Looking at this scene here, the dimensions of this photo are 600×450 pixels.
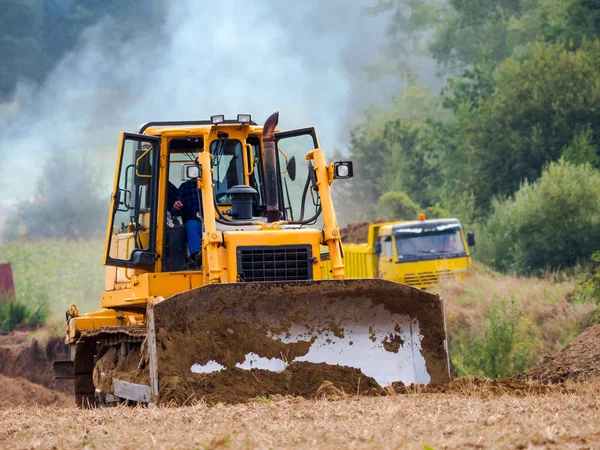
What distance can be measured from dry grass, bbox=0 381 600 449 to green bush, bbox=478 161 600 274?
1865 cm

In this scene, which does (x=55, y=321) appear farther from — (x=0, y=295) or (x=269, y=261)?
(x=269, y=261)

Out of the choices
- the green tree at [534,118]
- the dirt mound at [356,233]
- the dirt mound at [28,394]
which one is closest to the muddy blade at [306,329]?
the dirt mound at [28,394]

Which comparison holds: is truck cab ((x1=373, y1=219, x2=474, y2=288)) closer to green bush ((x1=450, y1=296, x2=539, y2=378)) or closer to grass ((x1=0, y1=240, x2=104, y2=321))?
green bush ((x1=450, y1=296, x2=539, y2=378))

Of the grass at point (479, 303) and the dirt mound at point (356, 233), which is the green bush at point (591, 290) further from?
the dirt mound at point (356, 233)

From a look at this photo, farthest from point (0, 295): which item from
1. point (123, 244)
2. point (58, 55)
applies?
point (123, 244)

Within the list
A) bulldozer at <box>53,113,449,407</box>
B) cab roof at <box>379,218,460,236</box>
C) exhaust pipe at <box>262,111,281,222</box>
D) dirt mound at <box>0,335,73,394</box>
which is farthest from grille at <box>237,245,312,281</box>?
cab roof at <box>379,218,460,236</box>

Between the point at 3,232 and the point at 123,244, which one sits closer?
the point at 123,244

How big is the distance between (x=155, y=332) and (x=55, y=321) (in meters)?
18.7

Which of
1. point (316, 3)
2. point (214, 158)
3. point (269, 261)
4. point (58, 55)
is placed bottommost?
point (269, 261)

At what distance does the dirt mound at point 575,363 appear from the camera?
40.8 feet

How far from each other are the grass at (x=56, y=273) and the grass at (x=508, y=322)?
34.2 feet

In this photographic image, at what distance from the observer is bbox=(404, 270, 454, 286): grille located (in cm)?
2636

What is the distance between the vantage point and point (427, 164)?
4906 centimetres

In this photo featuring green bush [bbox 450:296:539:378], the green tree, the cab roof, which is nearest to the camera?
green bush [bbox 450:296:539:378]
